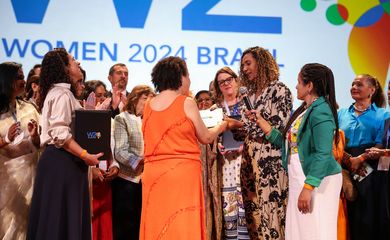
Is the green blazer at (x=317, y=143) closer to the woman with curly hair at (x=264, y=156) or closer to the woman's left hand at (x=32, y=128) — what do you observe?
the woman with curly hair at (x=264, y=156)

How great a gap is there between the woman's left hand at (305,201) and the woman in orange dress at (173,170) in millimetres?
658

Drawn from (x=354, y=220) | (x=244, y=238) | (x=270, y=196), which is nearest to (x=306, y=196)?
(x=270, y=196)

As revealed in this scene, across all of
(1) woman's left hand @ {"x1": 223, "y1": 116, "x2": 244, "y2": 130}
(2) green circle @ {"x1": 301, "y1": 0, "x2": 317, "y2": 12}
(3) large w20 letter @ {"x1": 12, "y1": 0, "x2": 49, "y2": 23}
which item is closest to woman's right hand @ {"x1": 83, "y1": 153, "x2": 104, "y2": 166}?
(1) woman's left hand @ {"x1": 223, "y1": 116, "x2": 244, "y2": 130}

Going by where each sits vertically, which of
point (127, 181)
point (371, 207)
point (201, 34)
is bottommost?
point (371, 207)

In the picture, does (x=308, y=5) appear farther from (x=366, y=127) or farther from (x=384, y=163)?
(x=384, y=163)

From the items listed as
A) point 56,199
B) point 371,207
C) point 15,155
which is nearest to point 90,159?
point 56,199

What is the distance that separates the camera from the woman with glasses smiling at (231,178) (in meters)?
4.87

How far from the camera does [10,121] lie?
434cm

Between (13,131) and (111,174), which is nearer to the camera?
(13,131)

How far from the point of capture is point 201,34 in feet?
21.7

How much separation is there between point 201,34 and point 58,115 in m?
3.15

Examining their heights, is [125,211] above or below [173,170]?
below

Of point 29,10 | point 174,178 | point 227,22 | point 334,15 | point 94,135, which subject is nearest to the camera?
point 174,178

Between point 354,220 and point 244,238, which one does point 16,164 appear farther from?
point 354,220
